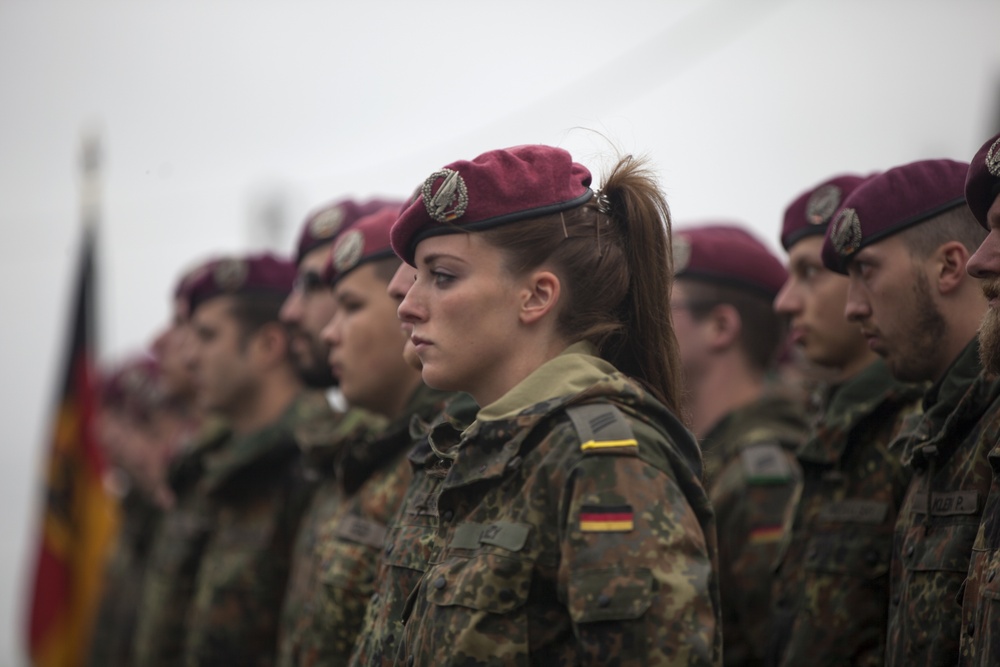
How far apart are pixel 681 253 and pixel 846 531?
2.02 meters

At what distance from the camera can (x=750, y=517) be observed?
481 centimetres

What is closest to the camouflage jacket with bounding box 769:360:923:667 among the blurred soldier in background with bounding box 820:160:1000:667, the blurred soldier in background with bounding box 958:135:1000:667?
the blurred soldier in background with bounding box 820:160:1000:667

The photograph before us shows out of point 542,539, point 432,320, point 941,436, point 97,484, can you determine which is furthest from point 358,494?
point 97,484

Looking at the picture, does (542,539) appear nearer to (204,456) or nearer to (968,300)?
(968,300)

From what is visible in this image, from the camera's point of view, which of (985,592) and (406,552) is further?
(406,552)

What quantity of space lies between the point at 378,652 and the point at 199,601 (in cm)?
276

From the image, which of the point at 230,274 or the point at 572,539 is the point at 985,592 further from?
the point at 230,274

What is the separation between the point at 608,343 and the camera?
10.4ft

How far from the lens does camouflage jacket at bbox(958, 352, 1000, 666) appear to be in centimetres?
264

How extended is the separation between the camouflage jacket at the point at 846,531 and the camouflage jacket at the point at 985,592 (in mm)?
850

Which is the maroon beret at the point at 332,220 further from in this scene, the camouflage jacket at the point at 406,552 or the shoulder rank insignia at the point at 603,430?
the shoulder rank insignia at the point at 603,430

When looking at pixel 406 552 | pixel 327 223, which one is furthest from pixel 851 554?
pixel 327 223

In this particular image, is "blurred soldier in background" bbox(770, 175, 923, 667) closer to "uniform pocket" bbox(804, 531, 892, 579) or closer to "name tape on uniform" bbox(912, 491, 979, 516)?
"uniform pocket" bbox(804, 531, 892, 579)

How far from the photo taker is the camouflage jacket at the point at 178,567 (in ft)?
21.2
